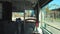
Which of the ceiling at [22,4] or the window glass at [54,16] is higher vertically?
the ceiling at [22,4]

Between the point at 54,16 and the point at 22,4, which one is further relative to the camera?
the point at 22,4

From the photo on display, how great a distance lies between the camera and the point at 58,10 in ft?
12.5

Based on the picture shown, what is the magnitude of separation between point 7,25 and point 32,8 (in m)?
1.29

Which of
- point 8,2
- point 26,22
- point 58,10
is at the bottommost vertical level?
point 26,22

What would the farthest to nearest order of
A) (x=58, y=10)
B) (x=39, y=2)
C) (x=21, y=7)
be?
(x=39, y=2), (x=21, y=7), (x=58, y=10)

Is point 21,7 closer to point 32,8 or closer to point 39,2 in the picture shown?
point 32,8

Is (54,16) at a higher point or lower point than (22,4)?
lower

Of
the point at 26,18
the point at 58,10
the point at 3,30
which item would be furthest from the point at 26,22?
the point at 58,10

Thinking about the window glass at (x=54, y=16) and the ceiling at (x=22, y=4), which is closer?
the window glass at (x=54, y=16)

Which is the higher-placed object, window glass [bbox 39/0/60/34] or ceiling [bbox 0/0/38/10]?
ceiling [bbox 0/0/38/10]

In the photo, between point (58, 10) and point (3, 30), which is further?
point (3, 30)

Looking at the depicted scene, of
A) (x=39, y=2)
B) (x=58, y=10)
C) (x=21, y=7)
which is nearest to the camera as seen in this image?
(x=58, y=10)

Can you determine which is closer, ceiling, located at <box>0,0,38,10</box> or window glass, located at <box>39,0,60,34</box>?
window glass, located at <box>39,0,60,34</box>

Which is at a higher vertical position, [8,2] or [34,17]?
[8,2]
